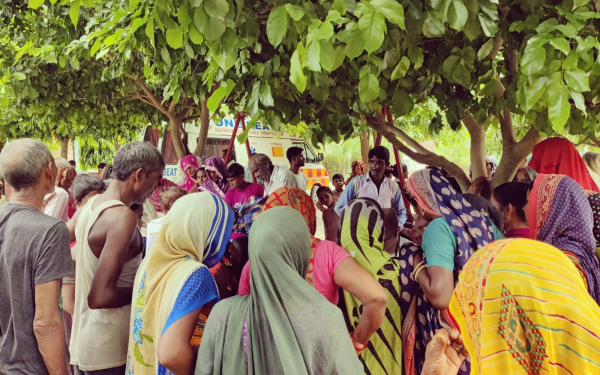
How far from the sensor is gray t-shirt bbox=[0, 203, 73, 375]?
1950 mm

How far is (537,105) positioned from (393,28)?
831mm

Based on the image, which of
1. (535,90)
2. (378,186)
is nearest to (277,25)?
(535,90)

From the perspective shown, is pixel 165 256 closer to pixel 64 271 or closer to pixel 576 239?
pixel 64 271

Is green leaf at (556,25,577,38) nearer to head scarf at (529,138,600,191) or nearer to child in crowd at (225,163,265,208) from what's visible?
head scarf at (529,138,600,191)

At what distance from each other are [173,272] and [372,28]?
1.24 metres

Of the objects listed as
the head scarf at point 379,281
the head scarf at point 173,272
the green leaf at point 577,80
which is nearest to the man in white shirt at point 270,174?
the head scarf at point 379,281

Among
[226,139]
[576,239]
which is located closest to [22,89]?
[576,239]

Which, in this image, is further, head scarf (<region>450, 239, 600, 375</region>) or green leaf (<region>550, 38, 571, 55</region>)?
green leaf (<region>550, 38, 571, 55</region>)

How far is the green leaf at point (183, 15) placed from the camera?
1.70 m

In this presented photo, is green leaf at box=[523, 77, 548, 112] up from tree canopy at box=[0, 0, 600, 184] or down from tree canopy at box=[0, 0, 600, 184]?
down

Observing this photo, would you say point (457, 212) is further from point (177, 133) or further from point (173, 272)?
point (177, 133)

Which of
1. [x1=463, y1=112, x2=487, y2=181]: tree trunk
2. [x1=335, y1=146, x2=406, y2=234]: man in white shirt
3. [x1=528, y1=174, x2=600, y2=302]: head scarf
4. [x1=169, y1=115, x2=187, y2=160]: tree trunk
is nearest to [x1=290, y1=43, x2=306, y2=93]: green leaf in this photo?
[x1=528, y1=174, x2=600, y2=302]: head scarf

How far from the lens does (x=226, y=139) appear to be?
1315 centimetres

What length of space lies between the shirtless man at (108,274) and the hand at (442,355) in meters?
1.47
